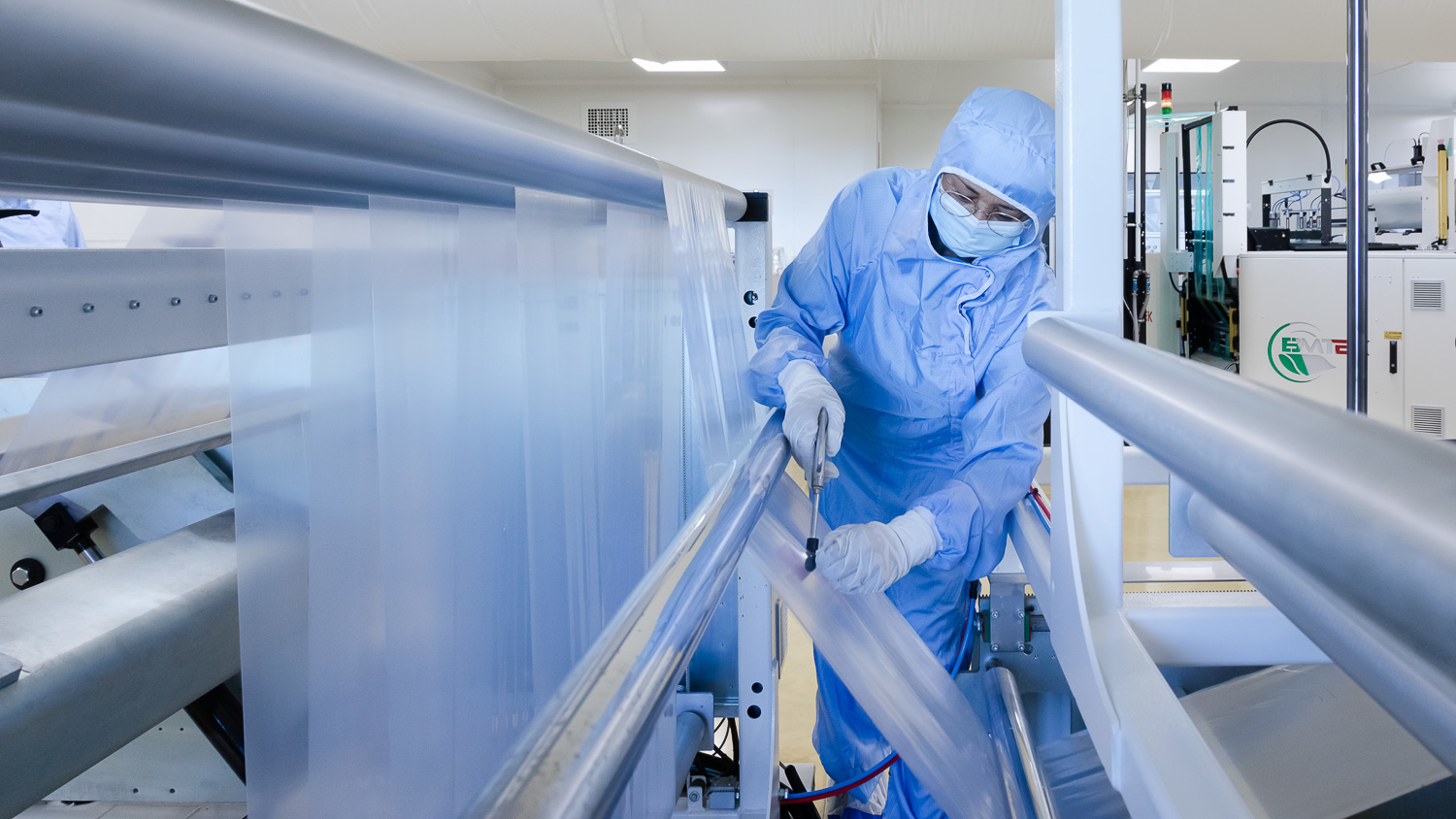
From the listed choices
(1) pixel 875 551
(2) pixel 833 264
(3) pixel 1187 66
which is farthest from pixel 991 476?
(3) pixel 1187 66

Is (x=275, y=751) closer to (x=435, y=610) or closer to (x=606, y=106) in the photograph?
(x=435, y=610)

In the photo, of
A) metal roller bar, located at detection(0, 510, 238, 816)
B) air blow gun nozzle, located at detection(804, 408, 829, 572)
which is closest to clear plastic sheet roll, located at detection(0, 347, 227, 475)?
metal roller bar, located at detection(0, 510, 238, 816)

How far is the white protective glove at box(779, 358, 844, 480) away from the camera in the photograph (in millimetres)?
1135

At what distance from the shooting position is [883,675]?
1.24 metres

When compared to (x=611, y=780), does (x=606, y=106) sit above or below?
above

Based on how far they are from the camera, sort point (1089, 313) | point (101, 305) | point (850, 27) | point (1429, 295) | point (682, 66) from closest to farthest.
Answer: point (101, 305)
point (1089, 313)
point (850, 27)
point (1429, 295)
point (682, 66)

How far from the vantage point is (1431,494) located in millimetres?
172

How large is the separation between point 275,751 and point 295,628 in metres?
0.06

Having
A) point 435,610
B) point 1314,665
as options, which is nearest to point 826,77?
point 1314,665

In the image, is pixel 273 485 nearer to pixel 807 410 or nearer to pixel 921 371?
pixel 807 410

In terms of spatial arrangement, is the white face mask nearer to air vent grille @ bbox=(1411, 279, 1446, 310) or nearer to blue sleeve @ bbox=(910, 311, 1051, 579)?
blue sleeve @ bbox=(910, 311, 1051, 579)

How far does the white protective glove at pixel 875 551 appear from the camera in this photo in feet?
3.72

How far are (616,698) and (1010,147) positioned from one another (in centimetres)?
114

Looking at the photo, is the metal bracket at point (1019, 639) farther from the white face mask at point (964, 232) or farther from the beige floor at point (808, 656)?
the white face mask at point (964, 232)
